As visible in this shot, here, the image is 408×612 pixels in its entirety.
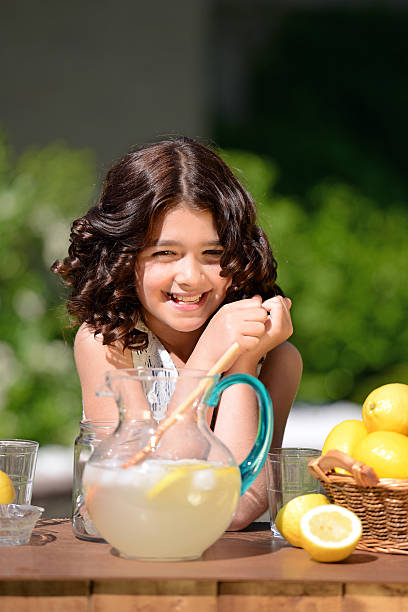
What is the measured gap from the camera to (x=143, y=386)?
1162 millimetres

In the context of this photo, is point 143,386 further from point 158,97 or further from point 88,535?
point 158,97

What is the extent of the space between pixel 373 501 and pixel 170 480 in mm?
328

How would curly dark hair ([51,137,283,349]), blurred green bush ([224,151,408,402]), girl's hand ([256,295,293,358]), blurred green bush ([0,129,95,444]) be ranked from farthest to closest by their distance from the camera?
blurred green bush ([224,151,408,402])
blurred green bush ([0,129,95,444])
curly dark hair ([51,137,283,349])
girl's hand ([256,295,293,358])

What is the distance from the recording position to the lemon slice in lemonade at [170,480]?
1.06 metres

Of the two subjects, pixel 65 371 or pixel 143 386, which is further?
pixel 65 371

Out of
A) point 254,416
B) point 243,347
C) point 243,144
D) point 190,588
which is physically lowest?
point 190,588

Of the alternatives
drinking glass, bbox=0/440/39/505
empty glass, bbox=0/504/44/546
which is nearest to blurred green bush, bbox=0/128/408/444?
drinking glass, bbox=0/440/39/505

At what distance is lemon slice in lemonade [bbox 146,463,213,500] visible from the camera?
1056mm

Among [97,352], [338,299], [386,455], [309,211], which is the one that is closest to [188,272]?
[97,352]

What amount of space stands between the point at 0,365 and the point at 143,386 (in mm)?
2923

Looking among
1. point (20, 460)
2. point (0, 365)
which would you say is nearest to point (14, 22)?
point (0, 365)

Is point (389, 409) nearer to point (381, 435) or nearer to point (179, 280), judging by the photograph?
point (381, 435)

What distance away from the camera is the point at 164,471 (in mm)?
1068

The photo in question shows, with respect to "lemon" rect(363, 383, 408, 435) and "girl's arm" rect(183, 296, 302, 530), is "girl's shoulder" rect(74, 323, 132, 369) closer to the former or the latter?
"girl's arm" rect(183, 296, 302, 530)
